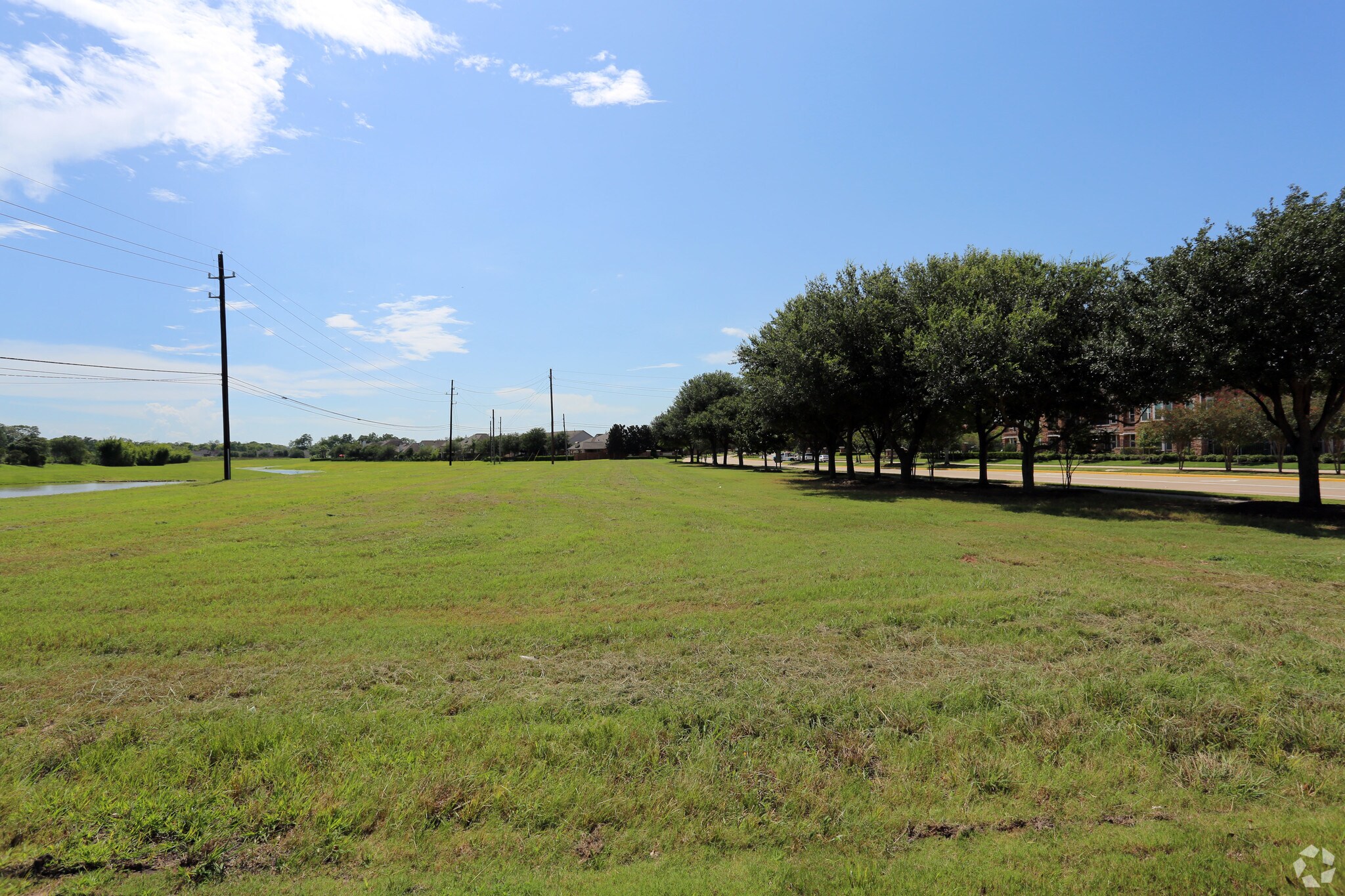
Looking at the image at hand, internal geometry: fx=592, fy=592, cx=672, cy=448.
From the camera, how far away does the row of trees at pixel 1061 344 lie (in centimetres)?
1802

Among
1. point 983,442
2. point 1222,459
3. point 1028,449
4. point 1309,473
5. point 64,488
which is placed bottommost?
point 64,488

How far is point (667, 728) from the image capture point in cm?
518

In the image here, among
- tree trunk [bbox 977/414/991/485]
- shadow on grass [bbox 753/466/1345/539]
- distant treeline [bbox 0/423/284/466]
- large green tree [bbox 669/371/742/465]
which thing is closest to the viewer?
shadow on grass [bbox 753/466/1345/539]

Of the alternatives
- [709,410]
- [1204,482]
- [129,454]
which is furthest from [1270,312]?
[129,454]

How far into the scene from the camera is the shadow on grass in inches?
740

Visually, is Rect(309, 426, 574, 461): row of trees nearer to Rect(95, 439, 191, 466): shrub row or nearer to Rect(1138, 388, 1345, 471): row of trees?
Rect(95, 439, 191, 466): shrub row

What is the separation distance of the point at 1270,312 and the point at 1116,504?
29.5 ft

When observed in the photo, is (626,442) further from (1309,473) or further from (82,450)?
(1309,473)

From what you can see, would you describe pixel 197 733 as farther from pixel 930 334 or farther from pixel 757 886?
pixel 930 334

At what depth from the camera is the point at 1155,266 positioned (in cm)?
2162

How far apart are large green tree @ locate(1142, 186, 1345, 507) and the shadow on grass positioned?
171cm

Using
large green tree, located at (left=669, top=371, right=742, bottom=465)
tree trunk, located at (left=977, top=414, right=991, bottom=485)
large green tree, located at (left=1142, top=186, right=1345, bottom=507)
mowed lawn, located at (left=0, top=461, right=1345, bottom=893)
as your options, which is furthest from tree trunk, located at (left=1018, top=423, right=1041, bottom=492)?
large green tree, located at (left=669, top=371, right=742, bottom=465)

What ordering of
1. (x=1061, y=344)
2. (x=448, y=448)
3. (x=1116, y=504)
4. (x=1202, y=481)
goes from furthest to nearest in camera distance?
(x=448, y=448) < (x=1202, y=481) < (x=1061, y=344) < (x=1116, y=504)

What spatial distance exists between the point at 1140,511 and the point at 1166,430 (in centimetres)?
3710
